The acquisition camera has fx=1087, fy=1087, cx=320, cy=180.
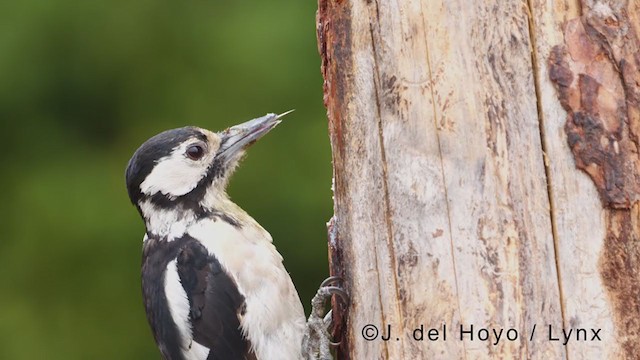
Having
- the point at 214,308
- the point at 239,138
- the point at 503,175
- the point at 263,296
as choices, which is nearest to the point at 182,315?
the point at 214,308

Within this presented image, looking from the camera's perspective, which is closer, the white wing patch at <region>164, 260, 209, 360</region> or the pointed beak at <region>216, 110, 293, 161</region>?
the white wing patch at <region>164, 260, 209, 360</region>

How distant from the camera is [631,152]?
102 inches

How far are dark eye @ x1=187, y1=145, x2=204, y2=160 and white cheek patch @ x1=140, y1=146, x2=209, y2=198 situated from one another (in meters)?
0.03

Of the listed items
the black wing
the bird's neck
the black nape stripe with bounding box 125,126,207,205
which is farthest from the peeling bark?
the black nape stripe with bounding box 125,126,207,205

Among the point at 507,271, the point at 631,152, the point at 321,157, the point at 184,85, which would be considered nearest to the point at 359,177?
the point at 507,271

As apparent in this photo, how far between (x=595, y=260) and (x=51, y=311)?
384cm

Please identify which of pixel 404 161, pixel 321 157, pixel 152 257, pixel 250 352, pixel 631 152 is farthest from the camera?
pixel 321 157

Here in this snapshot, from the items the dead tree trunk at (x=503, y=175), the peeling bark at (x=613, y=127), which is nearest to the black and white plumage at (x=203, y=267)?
the dead tree trunk at (x=503, y=175)

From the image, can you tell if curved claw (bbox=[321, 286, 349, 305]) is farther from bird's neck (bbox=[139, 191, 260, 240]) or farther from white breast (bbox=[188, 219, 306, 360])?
bird's neck (bbox=[139, 191, 260, 240])

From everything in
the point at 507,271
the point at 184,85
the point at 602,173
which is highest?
Result: the point at 184,85

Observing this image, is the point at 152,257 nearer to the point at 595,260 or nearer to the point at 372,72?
the point at 372,72

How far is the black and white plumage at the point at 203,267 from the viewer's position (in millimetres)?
3604

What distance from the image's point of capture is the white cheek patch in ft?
13.1

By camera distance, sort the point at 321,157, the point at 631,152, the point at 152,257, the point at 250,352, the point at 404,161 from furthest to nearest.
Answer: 1. the point at 321,157
2. the point at 152,257
3. the point at 250,352
4. the point at 404,161
5. the point at 631,152
